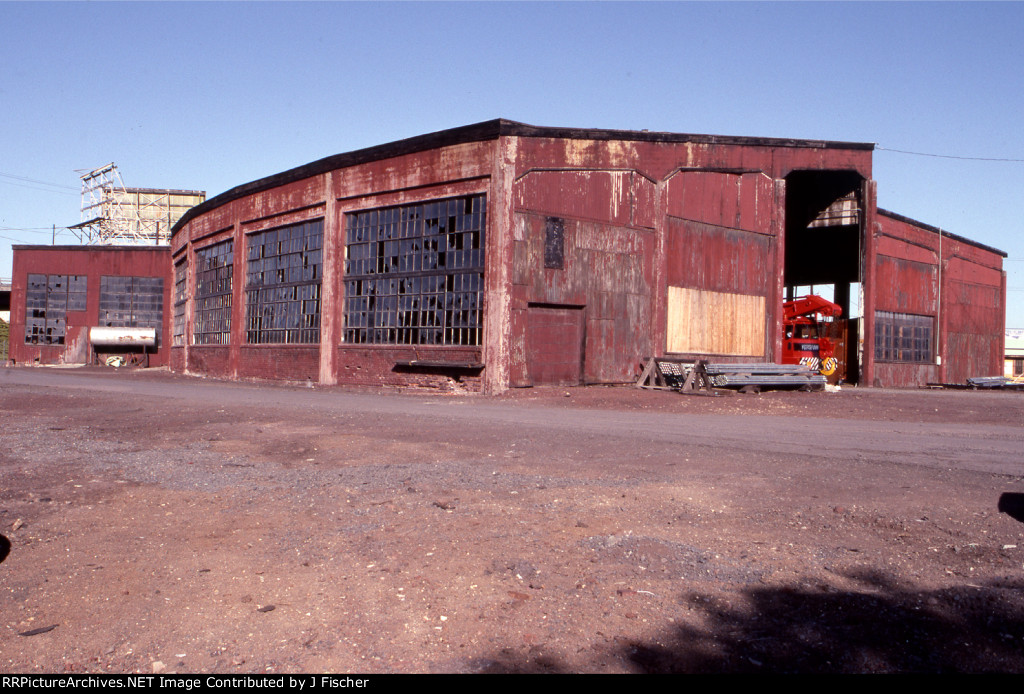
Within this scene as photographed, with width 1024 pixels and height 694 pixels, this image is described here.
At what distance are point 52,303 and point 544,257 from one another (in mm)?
42260

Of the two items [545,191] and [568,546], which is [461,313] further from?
[568,546]

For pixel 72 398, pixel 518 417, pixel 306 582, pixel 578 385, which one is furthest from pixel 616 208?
pixel 306 582

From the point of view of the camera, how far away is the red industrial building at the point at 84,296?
157 feet

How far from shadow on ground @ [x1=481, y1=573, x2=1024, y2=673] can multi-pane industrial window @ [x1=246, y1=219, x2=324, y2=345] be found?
2188cm

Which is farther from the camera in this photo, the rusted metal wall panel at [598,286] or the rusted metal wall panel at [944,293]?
the rusted metal wall panel at [944,293]

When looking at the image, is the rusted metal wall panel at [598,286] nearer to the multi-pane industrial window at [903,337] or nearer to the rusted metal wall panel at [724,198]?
the rusted metal wall panel at [724,198]

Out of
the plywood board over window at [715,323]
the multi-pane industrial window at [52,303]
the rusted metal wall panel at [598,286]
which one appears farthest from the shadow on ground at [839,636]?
the multi-pane industrial window at [52,303]

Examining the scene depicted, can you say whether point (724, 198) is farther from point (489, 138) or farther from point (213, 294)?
Answer: point (213, 294)

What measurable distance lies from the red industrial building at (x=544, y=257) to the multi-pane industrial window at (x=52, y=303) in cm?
2463

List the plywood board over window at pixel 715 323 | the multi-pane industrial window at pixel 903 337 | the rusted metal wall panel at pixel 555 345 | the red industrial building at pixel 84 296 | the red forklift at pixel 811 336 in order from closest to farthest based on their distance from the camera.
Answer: the rusted metal wall panel at pixel 555 345 → the plywood board over window at pixel 715 323 → the red forklift at pixel 811 336 → the multi-pane industrial window at pixel 903 337 → the red industrial building at pixel 84 296

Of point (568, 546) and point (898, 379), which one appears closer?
point (568, 546)

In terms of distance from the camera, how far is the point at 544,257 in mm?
19203

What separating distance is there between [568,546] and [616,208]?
654 inches

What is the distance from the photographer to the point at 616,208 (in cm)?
2025
